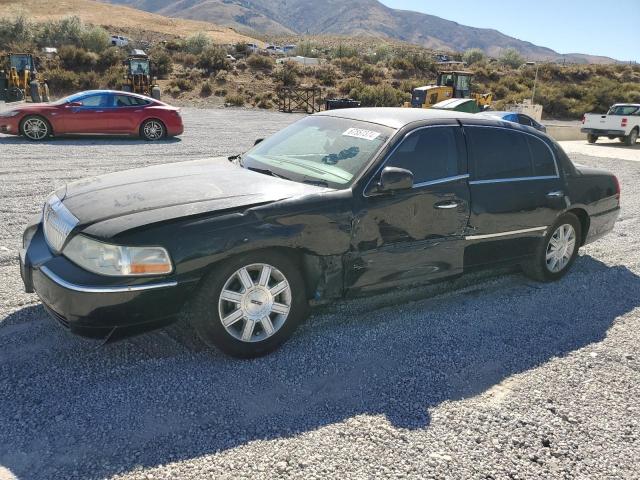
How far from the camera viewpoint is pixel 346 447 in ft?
9.82

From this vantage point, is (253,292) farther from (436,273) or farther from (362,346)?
(436,273)

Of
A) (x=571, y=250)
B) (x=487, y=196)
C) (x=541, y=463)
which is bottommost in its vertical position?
(x=541, y=463)

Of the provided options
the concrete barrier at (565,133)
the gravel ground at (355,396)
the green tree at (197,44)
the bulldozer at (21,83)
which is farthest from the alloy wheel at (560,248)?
the green tree at (197,44)

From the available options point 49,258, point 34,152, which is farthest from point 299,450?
point 34,152

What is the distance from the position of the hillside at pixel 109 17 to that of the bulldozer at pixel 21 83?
185 ft

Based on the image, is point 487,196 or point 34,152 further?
point 34,152

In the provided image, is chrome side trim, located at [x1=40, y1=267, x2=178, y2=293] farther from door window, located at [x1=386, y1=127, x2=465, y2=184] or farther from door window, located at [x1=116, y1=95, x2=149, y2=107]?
door window, located at [x1=116, y1=95, x2=149, y2=107]

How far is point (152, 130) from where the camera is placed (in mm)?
14883

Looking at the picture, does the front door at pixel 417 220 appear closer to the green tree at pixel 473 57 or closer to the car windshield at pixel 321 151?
the car windshield at pixel 321 151

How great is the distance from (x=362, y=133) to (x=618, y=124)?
21.3 metres

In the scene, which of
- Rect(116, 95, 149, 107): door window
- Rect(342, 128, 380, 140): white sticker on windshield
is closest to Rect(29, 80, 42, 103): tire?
Rect(116, 95, 149, 107): door window

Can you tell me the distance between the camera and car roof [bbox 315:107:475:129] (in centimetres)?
455

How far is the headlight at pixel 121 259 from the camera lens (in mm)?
3332

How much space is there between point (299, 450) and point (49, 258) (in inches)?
77.3
